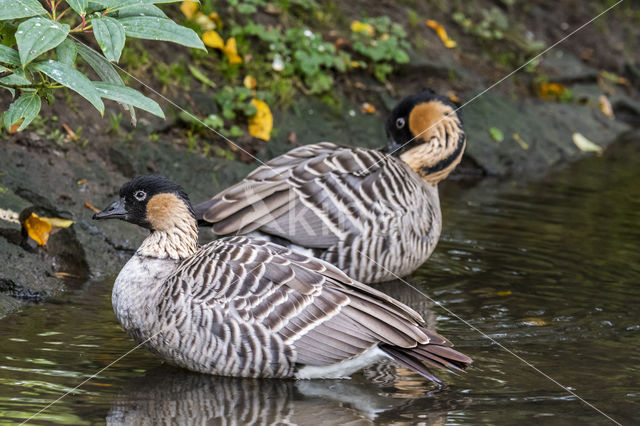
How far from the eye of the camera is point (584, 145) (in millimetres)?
14883

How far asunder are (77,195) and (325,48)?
4925 millimetres

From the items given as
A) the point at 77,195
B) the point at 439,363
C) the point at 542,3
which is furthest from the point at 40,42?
the point at 542,3

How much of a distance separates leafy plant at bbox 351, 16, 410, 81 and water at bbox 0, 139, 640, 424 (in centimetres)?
422

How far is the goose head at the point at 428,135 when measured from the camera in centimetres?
895

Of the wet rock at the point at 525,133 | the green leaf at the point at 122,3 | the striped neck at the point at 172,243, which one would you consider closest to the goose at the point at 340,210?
the striped neck at the point at 172,243

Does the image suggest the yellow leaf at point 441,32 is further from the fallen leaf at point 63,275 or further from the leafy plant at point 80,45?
the leafy plant at point 80,45

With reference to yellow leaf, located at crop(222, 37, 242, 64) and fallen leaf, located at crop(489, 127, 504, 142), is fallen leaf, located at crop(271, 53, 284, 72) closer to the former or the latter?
yellow leaf, located at crop(222, 37, 242, 64)

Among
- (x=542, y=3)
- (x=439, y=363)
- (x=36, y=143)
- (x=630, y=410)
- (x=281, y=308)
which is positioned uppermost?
(x=542, y=3)

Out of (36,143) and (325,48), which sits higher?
(325,48)

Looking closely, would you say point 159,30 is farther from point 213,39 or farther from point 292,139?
point 213,39

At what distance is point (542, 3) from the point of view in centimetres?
1867

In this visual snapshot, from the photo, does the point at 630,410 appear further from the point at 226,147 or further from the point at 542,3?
the point at 542,3

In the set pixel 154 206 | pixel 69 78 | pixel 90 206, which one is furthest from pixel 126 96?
pixel 90 206

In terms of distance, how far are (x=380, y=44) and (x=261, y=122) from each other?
2.97 metres
